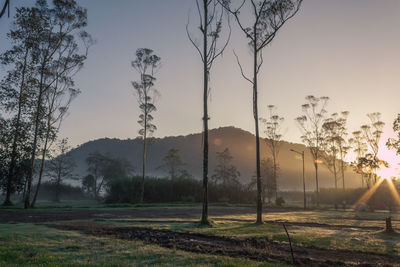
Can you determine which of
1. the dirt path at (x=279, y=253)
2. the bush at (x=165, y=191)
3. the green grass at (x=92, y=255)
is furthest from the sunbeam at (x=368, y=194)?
the green grass at (x=92, y=255)

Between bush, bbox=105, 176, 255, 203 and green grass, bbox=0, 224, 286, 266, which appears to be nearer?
green grass, bbox=0, 224, 286, 266

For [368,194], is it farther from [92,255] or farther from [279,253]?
[92,255]

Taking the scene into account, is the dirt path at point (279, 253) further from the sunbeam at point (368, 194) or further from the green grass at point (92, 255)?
the sunbeam at point (368, 194)

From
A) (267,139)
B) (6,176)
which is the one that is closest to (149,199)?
(6,176)

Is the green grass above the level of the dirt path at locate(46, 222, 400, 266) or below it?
above

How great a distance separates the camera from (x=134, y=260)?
743 centimetres

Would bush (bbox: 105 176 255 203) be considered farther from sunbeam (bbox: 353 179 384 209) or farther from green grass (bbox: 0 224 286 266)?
green grass (bbox: 0 224 286 266)

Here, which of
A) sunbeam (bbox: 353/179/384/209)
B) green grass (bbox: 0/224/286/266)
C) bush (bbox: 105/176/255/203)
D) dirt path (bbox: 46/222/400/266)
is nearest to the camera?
green grass (bbox: 0/224/286/266)

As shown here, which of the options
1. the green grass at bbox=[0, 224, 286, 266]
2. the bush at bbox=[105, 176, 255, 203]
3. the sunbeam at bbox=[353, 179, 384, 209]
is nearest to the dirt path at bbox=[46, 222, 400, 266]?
the green grass at bbox=[0, 224, 286, 266]

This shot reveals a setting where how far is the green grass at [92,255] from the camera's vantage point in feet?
23.2

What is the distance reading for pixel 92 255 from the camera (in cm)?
801

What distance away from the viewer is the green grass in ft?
23.2

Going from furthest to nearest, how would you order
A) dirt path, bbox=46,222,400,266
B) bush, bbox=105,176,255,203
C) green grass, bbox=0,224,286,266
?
bush, bbox=105,176,255,203, dirt path, bbox=46,222,400,266, green grass, bbox=0,224,286,266

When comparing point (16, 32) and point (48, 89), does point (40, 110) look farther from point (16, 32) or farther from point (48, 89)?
point (16, 32)
